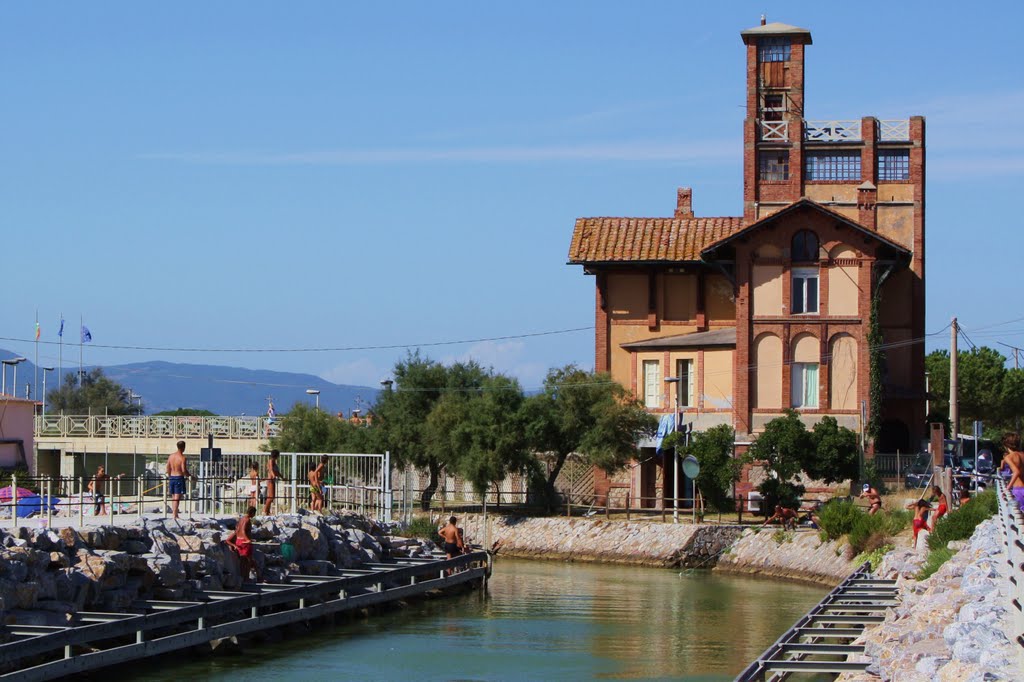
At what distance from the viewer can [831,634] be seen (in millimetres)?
23781

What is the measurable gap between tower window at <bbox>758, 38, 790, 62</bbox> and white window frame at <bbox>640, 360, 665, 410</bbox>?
14.9 m

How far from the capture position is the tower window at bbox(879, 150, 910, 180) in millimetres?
63906

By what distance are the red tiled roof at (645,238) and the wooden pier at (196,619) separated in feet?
84.6

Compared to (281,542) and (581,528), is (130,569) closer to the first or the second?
(281,542)

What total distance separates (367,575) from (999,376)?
77.2m

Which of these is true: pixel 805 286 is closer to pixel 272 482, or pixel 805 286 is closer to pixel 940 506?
pixel 940 506

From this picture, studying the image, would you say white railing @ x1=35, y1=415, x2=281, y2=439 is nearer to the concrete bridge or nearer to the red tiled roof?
the concrete bridge

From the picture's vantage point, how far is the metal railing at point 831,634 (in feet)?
66.4

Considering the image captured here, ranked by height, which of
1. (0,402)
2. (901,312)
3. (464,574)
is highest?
(901,312)

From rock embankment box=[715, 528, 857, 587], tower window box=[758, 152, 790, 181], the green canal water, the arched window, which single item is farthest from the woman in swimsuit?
tower window box=[758, 152, 790, 181]

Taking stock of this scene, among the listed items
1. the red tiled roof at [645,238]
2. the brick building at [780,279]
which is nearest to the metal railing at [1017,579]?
the brick building at [780,279]

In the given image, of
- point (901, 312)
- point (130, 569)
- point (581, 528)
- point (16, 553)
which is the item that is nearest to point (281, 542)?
point (130, 569)

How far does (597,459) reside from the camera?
55.7m

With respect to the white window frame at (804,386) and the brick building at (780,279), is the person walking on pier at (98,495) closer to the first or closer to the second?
the brick building at (780,279)
